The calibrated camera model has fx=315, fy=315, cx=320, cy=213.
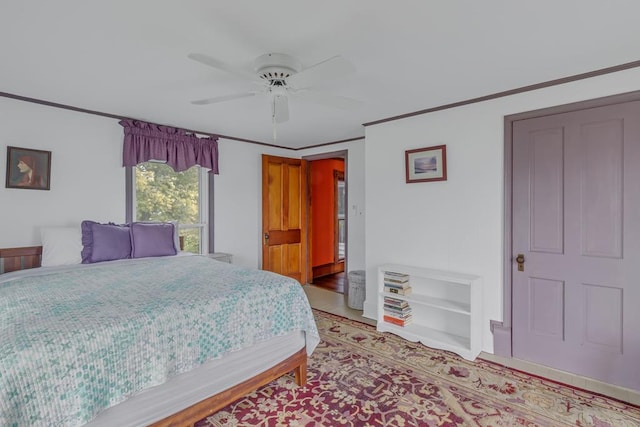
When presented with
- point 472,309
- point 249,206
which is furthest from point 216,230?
point 472,309

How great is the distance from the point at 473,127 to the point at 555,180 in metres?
0.82

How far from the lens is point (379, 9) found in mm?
1593

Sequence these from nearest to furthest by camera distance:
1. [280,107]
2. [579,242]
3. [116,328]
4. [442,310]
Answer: [116,328] < [280,107] < [579,242] < [442,310]

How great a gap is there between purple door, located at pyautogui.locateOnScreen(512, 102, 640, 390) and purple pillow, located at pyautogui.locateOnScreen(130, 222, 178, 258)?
3284 mm

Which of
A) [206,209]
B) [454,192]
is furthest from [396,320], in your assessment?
[206,209]

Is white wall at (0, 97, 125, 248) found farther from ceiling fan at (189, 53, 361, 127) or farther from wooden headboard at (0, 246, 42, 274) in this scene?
ceiling fan at (189, 53, 361, 127)

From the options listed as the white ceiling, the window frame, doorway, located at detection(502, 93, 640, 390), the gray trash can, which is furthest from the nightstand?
doorway, located at detection(502, 93, 640, 390)

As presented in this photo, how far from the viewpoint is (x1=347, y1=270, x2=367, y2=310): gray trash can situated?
4.00 metres

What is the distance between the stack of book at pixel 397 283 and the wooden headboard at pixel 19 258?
336 centimetres

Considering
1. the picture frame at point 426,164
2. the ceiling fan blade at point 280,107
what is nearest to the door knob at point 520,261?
the picture frame at point 426,164

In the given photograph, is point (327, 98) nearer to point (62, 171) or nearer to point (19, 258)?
point (62, 171)

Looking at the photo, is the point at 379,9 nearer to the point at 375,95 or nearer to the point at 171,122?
the point at 375,95

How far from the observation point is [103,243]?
2881mm

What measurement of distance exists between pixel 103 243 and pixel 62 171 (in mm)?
895
